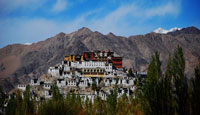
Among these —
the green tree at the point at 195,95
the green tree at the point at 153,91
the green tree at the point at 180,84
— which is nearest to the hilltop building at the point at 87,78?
the green tree at the point at 153,91

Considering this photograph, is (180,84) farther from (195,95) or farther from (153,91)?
(153,91)

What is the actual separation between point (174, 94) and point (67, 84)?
61.4 metres

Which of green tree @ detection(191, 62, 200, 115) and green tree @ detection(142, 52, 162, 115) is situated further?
green tree @ detection(142, 52, 162, 115)

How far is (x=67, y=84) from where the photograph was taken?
92438 millimetres

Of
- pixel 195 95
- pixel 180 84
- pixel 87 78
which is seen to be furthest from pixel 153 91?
pixel 87 78

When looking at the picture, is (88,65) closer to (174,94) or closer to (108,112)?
(108,112)

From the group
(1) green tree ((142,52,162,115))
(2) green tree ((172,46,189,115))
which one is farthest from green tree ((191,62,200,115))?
(1) green tree ((142,52,162,115))

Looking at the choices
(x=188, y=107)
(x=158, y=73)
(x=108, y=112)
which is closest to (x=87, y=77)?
(x=108, y=112)

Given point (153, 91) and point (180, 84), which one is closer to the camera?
point (180, 84)

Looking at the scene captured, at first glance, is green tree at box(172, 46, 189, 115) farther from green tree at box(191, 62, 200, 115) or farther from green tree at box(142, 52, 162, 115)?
green tree at box(142, 52, 162, 115)

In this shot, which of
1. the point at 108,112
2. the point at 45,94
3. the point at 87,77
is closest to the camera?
the point at 108,112

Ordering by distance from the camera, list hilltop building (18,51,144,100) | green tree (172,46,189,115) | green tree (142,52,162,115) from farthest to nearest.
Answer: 1. hilltop building (18,51,144,100)
2. green tree (142,52,162,115)
3. green tree (172,46,189,115)

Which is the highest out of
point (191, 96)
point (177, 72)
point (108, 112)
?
point (177, 72)

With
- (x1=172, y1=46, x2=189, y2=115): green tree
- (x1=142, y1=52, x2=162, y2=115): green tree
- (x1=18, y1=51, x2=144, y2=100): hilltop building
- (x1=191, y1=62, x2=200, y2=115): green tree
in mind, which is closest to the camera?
(x1=191, y1=62, x2=200, y2=115): green tree
